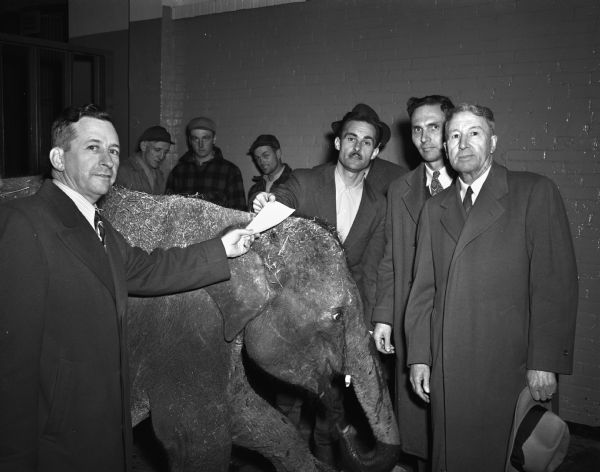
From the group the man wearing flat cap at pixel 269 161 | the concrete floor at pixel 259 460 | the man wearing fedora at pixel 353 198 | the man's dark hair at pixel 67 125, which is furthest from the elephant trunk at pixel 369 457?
the man wearing flat cap at pixel 269 161

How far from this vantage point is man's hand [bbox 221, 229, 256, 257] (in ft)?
8.37

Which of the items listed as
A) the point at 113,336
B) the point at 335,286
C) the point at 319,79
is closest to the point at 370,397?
the point at 335,286

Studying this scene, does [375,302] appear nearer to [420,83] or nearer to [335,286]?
[335,286]

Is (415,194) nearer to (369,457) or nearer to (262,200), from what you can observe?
(262,200)

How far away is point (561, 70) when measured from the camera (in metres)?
4.76

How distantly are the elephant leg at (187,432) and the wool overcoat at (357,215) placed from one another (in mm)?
1540

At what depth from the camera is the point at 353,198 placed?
395 cm

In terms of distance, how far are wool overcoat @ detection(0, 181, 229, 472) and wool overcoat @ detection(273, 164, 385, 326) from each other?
1894 mm

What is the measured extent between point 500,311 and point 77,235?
197 cm

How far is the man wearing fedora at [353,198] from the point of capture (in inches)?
151

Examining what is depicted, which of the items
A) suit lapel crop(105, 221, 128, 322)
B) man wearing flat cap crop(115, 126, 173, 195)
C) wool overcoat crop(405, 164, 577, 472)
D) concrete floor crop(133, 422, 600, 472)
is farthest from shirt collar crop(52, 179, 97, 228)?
man wearing flat cap crop(115, 126, 173, 195)

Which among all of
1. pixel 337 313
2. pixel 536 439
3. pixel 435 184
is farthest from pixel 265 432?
pixel 435 184

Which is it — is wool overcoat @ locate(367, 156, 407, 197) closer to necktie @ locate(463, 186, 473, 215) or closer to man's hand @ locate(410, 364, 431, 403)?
necktie @ locate(463, 186, 473, 215)

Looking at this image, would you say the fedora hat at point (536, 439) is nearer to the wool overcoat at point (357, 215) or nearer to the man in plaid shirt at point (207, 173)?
the wool overcoat at point (357, 215)
